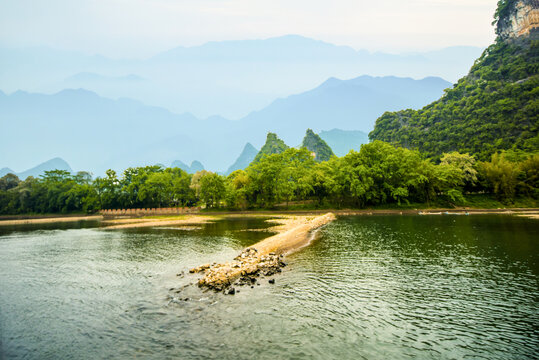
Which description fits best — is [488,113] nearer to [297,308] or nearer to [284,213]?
[284,213]

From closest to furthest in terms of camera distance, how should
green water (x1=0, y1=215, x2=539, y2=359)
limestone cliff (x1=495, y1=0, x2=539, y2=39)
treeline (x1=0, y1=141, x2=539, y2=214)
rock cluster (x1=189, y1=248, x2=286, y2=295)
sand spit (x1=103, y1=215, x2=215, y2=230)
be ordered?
green water (x1=0, y1=215, x2=539, y2=359) < rock cluster (x1=189, y1=248, x2=286, y2=295) < sand spit (x1=103, y1=215, x2=215, y2=230) < treeline (x1=0, y1=141, x2=539, y2=214) < limestone cliff (x1=495, y1=0, x2=539, y2=39)

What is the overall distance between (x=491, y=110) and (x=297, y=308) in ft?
411

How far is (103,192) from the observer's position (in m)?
107

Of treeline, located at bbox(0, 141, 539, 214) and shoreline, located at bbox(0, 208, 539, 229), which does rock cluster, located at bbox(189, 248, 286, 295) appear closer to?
shoreline, located at bbox(0, 208, 539, 229)

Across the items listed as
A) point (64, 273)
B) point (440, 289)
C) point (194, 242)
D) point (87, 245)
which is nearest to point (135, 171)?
point (87, 245)

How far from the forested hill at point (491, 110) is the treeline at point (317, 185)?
12579mm

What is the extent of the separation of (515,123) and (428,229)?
8412 cm

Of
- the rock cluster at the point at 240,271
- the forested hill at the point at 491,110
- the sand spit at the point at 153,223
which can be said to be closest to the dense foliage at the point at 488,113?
the forested hill at the point at 491,110

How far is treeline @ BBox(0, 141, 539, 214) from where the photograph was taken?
76.3m

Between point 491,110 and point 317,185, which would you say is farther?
point 491,110

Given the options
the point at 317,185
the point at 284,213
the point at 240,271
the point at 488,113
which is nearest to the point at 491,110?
the point at 488,113

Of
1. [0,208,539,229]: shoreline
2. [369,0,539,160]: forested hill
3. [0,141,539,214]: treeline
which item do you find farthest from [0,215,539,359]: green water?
[369,0,539,160]: forested hill

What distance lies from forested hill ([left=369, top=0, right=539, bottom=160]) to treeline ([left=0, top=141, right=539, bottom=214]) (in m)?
12.6

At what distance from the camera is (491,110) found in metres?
105
